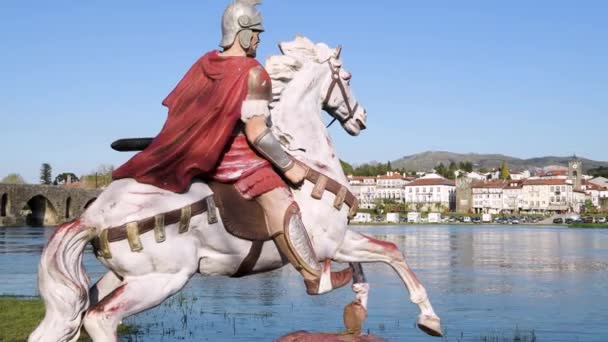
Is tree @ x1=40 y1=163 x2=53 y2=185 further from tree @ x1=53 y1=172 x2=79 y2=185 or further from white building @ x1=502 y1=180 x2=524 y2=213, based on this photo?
white building @ x1=502 y1=180 x2=524 y2=213

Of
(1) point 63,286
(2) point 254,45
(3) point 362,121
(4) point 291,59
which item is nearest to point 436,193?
(3) point 362,121

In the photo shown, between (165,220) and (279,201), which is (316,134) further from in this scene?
(165,220)

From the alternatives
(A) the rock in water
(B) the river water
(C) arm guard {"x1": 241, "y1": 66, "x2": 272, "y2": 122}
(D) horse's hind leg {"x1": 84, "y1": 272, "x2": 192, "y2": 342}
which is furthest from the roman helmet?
(B) the river water

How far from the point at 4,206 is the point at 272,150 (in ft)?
285

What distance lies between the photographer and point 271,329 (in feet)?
49.1

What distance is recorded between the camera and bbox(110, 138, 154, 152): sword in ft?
20.9

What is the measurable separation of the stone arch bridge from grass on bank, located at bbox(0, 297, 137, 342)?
67.8 metres

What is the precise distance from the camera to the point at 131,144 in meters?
6.42

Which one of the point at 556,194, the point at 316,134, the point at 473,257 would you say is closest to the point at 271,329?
the point at 316,134

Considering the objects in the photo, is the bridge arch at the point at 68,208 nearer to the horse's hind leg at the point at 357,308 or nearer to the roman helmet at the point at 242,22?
the horse's hind leg at the point at 357,308

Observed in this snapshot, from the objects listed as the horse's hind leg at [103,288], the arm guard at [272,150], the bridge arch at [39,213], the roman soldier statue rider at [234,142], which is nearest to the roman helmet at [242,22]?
the roman soldier statue rider at [234,142]

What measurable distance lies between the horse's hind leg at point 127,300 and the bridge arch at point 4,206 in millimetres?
83608

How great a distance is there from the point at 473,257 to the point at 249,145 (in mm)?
34444

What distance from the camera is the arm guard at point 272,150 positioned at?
6020 mm
